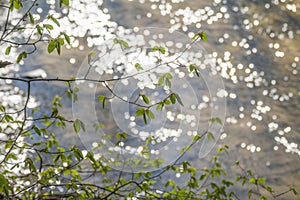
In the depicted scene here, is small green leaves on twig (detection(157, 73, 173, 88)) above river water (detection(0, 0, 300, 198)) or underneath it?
above

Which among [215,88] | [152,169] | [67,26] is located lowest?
[152,169]

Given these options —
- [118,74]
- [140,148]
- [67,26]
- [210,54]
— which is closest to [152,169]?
[140,148]

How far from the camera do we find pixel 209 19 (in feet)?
7.60

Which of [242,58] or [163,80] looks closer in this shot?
[163,80]

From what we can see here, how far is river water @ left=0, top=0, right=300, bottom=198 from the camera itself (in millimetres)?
2209

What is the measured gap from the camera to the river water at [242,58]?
7.25 ft

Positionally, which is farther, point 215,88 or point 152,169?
point 215,88

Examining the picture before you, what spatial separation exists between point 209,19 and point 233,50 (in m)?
0.21

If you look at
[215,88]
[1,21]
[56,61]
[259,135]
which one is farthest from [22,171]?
[259,135]

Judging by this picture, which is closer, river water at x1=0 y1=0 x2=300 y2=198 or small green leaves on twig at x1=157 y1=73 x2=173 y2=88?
small green leaves on twig at x1=157 y1=73 x2=173 y2=88

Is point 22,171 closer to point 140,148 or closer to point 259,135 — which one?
point 140,148

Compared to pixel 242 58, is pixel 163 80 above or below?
above

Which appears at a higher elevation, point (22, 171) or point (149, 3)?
point (149, 3)

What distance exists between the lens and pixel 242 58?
2301mm
